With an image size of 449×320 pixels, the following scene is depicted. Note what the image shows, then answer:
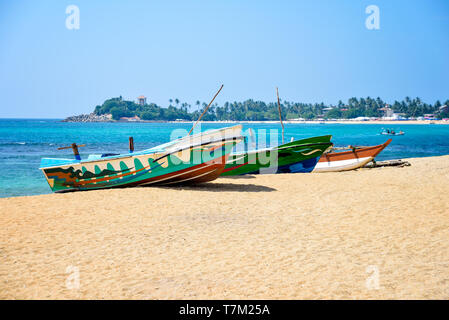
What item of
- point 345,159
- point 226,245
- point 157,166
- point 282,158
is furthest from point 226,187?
point 345,159

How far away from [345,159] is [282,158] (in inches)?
139

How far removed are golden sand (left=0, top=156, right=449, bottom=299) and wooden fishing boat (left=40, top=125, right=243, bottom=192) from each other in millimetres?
784

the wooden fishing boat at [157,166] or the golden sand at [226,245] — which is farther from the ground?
the wooden fishing boat at [157,166]

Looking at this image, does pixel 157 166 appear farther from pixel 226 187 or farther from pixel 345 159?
pixel 345 159

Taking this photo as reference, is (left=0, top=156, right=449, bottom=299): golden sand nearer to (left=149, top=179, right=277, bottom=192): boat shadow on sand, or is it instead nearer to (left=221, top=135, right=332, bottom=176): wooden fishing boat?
(left=149, top=179, right=277, bottom=192): boat shadow on sand

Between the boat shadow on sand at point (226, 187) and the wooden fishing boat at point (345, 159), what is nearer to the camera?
the boat shadow on sand at point (226, 187)

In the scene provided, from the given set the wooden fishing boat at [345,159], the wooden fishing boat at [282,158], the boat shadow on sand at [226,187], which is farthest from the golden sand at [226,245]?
the wooden fishing boat at [345,159]

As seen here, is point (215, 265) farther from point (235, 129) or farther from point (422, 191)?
point (422, 191)

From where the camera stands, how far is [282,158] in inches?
617

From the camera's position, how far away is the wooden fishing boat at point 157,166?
11977 millimetres

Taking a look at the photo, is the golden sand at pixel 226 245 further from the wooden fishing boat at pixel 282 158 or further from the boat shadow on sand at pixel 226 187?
the wooden fishing boat at pixel 282 158

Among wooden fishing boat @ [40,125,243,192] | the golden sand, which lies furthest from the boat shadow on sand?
the golden sand

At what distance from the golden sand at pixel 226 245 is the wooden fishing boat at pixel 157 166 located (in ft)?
2.57
